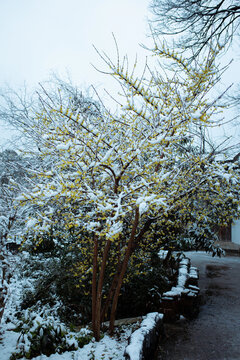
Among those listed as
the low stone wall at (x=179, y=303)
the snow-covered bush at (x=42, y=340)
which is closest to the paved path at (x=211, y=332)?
the low stone wall at (x=179, y=303)

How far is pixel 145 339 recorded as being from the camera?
314 centimetres

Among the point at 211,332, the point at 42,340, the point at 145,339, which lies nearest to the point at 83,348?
the point at 42,340

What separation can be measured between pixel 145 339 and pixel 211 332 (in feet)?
5.81

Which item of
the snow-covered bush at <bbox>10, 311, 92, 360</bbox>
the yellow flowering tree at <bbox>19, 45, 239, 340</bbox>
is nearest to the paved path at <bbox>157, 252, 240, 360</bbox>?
the yellow flowering tree at <bbox>19, 45, 239, 340</bbox>

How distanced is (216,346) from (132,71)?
442 centimetres

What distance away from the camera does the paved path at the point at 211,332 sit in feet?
11.6

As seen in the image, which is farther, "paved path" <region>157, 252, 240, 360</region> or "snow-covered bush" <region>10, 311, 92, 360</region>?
"paved path" <region>157, 252, 240, 360</region>

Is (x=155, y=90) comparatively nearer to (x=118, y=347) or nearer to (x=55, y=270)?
(x=118, y=347)

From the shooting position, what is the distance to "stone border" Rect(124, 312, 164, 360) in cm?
286

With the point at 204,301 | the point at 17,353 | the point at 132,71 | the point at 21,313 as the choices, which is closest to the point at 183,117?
the point at 132,71

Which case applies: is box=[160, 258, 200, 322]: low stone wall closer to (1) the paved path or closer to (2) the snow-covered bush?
(1) the paved path

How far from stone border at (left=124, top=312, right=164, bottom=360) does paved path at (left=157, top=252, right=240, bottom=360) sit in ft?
0.79

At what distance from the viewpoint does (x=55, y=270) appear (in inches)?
239

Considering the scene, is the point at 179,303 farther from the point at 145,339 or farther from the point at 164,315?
the point at 145,339
